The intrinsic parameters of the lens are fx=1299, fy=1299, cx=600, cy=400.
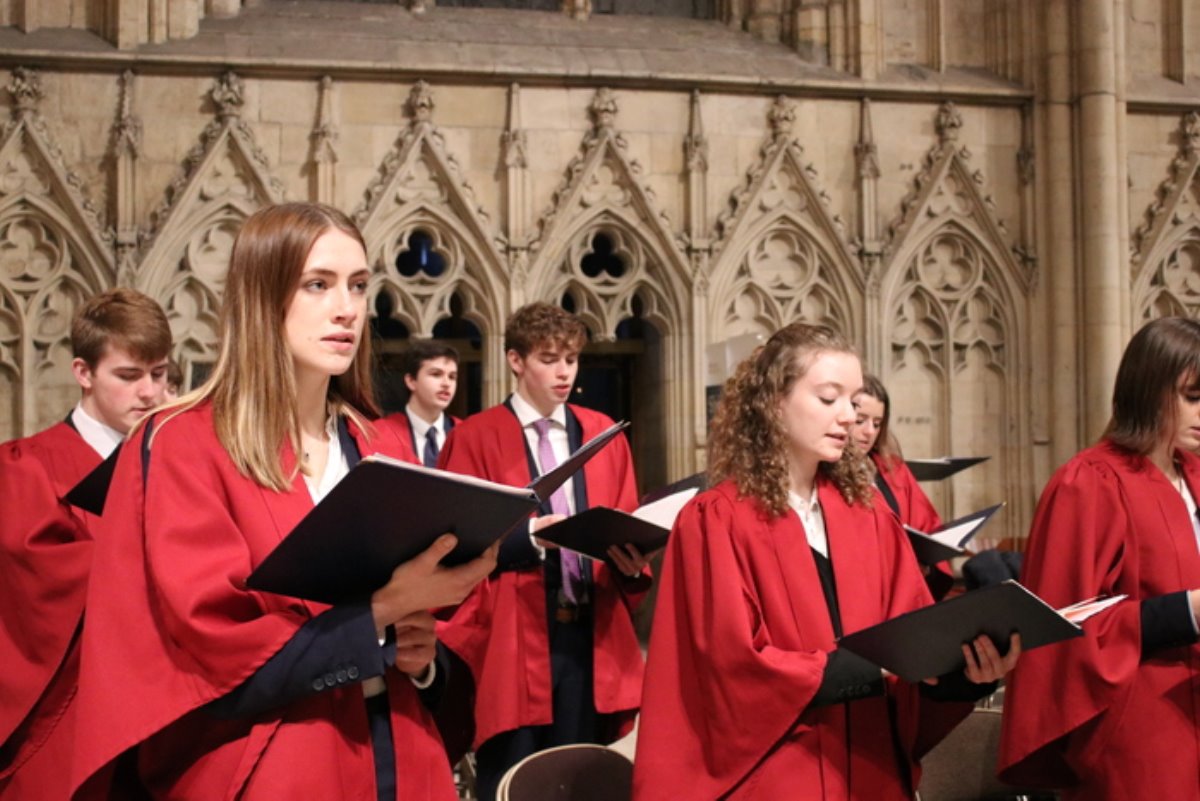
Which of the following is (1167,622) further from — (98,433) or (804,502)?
(98,433)

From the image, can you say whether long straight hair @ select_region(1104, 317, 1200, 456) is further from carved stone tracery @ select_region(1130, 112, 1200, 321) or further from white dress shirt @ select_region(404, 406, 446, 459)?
carved stone tracery @ select_region(1130, 112, 1200, 321)

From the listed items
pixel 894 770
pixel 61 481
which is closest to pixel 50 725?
pixel 61 481

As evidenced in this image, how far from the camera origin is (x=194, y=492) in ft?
5.62

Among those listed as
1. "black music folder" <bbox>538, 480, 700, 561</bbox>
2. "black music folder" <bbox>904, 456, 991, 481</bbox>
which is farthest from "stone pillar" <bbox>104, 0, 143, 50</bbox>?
"black music folder" <bbox>538, 480, 700, 561</bbox>

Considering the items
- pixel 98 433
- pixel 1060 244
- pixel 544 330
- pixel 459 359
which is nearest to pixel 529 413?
pixel 544 330

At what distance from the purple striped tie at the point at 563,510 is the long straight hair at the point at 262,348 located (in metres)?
2.10

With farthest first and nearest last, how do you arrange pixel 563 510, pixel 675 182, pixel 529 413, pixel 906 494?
pixel 675 182 → pixel 906 494 → pixel 529 413 → pixel 563 510

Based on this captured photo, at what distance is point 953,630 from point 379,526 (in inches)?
40.7

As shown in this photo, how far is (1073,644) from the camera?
2.74 meters

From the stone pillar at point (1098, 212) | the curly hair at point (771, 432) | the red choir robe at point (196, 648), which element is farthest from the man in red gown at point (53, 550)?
the stone pillar at point (1098, 212)

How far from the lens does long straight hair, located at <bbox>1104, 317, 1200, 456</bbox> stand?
9.26ft

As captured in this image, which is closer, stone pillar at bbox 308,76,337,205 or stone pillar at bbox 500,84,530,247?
stone pillar at bbox 308,76,337,205

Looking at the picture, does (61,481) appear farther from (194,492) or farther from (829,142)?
(829,142)

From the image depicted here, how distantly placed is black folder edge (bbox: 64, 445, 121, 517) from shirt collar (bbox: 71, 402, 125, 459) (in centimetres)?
44
